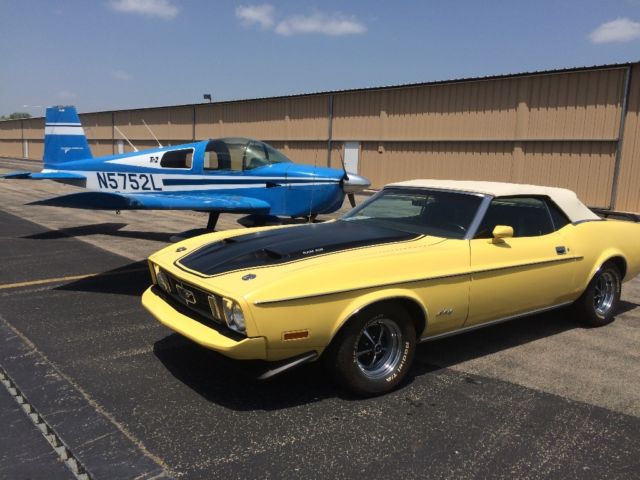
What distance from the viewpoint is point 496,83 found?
1762 centimetres

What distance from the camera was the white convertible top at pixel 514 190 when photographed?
4474 millimetres

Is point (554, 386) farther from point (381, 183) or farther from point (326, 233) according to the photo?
point (381, 183)

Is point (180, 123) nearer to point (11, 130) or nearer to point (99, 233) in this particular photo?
point (99, 233)

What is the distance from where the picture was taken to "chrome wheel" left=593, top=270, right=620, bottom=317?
5180 mm

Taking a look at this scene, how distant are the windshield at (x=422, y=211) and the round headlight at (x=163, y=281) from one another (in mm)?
1771

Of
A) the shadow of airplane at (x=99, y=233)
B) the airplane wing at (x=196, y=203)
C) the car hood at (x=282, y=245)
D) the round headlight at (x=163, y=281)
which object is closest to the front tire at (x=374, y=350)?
the car hood at (x=282, y=245)

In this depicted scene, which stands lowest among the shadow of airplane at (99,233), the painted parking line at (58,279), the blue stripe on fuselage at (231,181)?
the painted parking line at (58,279)

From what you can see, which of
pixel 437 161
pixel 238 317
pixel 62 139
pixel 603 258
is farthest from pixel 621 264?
Answer: pixel 437 161

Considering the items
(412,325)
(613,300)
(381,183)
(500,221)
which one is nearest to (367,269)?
(412,325)

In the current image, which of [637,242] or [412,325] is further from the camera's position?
[637,242]

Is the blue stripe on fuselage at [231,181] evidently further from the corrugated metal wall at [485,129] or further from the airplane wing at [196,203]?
the corrugated metal wall at [485,129]

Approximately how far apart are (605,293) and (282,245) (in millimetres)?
3592

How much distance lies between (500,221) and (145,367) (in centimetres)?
314

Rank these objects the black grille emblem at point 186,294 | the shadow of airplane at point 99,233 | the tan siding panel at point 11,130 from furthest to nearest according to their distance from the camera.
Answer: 1. the tan siding panel at point 11,130
2. the shadow of airplane at point 99,233
3. the black grille emblem at point 186,294
